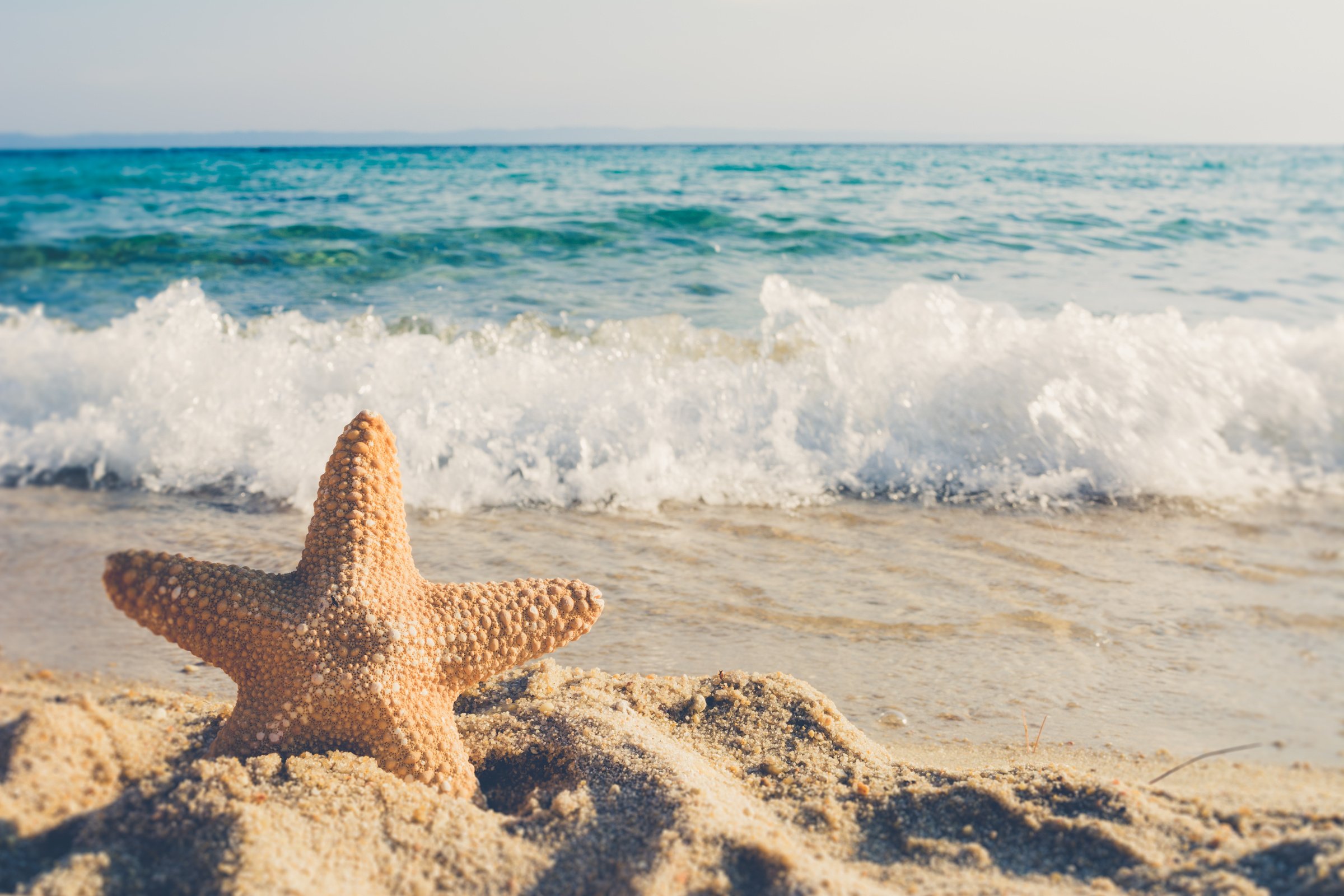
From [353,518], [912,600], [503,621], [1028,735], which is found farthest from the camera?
[912,600]

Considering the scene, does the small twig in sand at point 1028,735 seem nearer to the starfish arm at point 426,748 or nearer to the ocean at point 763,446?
the ocean at point 763,446

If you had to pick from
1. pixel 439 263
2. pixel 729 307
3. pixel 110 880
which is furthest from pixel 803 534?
pixel 439 263

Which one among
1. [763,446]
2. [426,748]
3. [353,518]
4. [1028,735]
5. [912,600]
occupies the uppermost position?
[353,518]

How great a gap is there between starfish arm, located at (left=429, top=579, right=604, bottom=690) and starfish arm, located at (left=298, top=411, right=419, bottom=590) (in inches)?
6.7

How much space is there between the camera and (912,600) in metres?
3.69

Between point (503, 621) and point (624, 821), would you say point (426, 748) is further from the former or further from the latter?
point (624, 821)

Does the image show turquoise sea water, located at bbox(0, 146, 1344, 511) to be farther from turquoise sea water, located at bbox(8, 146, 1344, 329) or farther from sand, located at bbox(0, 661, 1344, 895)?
sand, located at bbox(0, 661, 1344, 895)

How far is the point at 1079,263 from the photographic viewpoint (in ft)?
35.5

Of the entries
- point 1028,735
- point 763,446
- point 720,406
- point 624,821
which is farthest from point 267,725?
point 720,406

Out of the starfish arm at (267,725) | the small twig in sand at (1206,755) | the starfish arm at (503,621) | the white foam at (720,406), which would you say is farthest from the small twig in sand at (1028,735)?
the starfish arm at (267,725)

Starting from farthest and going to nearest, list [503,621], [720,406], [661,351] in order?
[661,351] < [720,406] < [503,621]

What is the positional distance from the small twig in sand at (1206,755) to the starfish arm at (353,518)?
7.40 feet

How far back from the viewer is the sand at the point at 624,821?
1804 millimetres

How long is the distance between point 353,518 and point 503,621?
0.47m
